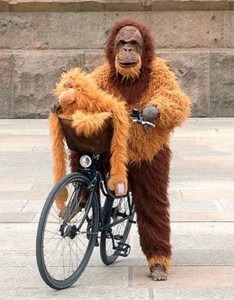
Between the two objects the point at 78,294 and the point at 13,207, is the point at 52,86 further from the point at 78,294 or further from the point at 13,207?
the point at 78,294

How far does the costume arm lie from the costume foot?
3.04 ft

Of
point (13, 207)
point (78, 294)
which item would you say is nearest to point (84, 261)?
point (78, 294)

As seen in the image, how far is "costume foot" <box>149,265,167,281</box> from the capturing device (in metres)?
5.08

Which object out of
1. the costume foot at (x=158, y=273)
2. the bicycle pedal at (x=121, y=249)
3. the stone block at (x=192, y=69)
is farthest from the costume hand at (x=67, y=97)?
the stone block at (x=192, y=69)

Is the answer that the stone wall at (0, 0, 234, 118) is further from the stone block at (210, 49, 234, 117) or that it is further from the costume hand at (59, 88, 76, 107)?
the costume hand at (59, 88, 76, 107)

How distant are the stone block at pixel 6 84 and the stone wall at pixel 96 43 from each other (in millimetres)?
18

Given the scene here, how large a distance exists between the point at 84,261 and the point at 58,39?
32.5 feet

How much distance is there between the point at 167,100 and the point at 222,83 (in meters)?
9.53

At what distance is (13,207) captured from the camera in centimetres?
730

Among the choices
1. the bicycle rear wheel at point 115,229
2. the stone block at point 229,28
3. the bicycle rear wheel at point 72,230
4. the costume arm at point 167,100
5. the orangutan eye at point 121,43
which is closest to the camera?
the bicycle rear wheel at point 72,230

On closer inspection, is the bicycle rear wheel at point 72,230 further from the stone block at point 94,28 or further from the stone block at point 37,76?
the stone block at point 94,28

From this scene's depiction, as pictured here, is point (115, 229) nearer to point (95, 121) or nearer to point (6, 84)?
point (95, 121)

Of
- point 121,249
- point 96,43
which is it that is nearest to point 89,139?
point 121,249

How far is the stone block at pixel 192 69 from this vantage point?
1420 centimetres
